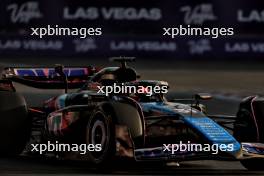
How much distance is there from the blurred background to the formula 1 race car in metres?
24.4

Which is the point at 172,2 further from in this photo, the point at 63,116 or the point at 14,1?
the point at 63,116

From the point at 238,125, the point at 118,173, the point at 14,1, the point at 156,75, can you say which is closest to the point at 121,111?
the point at 118,173

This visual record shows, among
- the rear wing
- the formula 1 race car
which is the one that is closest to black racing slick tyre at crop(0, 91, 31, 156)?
the formula 1 race car

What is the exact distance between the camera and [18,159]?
11492mm

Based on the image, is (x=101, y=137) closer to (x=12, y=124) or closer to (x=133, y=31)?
(x=12, y=124)

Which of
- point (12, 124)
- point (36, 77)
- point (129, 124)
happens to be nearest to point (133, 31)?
point (36, 77)

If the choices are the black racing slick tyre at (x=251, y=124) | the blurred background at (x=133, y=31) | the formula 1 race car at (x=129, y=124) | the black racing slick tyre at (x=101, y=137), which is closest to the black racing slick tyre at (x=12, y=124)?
the formula 1 race car at (x=129, y=124)

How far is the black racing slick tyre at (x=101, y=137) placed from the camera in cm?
969

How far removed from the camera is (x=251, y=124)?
10.5 meters

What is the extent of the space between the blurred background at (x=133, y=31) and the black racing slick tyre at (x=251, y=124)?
25.0 m

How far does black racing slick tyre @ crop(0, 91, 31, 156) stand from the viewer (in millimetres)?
11234

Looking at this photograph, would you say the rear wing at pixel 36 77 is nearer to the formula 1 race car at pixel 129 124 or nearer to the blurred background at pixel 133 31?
the formula 1 race car at pixel 129 124

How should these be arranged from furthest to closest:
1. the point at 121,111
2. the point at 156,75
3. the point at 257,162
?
the point at 156,75 → the point at 257,162 → the point at 121,111

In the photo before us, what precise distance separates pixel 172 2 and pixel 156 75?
455cm
